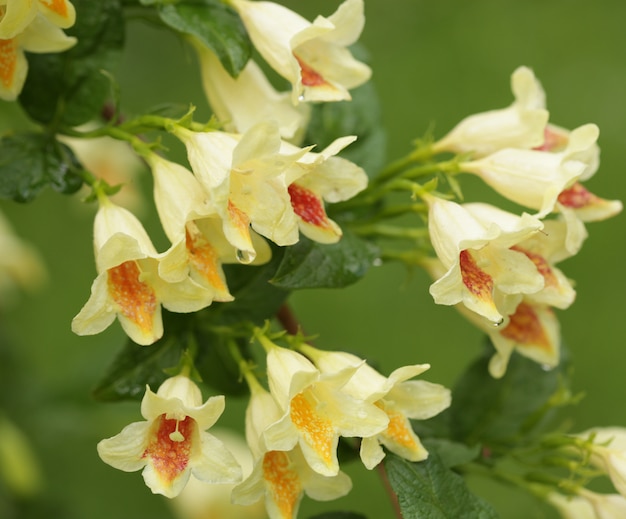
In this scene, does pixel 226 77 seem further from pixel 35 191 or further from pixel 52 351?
pixel 52 351

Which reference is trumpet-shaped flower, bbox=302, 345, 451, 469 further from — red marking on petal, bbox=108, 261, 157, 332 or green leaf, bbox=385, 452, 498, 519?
red marking on petal, bbox=108, 261, 157, 332

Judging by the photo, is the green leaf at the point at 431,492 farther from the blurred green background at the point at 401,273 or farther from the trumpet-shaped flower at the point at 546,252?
the blurred green background at the point at 401,273

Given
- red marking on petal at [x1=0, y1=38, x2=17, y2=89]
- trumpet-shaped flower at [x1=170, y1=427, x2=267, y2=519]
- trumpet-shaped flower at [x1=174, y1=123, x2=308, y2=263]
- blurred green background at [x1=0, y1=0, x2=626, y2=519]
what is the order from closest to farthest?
trumpet-shaped flower at [x1=174, y1=123, x2=308, y2=263]
red marking on petal at [x1=0, y1=38, x2=17, y2=89]
trumpet-shaped flower at [x1=170, y1=427, x2=267, y2=519]
blurred green background at [x1=0, y1=0, x2=626, y2=519]

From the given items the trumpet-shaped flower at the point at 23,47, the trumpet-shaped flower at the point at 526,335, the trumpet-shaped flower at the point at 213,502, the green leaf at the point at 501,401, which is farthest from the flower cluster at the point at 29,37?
the trumpet-shaped flower at the point at 213,502

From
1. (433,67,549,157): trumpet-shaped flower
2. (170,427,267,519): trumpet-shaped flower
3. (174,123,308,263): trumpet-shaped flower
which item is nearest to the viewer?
(174,123,308,263): trumpet-shaped flower

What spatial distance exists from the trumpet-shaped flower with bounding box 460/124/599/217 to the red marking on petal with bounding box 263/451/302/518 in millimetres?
323

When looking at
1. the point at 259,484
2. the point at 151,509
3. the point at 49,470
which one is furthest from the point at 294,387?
the point at 151,509

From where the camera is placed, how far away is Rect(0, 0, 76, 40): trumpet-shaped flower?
2.68 feet

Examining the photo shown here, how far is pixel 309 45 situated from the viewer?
3.16 feet

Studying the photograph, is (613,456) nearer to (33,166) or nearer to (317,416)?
(317,416)

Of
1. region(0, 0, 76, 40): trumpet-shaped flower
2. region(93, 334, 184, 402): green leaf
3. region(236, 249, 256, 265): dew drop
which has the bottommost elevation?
region(93, 334, 184, 402): green leaf

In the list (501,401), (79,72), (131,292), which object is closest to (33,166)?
(79,72)

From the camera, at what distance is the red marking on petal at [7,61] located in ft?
2.94

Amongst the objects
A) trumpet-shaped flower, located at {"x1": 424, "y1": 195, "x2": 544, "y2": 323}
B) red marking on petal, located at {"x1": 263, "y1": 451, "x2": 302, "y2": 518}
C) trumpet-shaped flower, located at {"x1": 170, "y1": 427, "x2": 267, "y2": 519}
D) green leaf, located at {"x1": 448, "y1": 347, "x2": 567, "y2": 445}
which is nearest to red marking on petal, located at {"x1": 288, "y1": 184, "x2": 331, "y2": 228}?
trumpet-shaped flower, located at {"x1": 424, "y1": 195, "x2": 544, "y2": 323}
